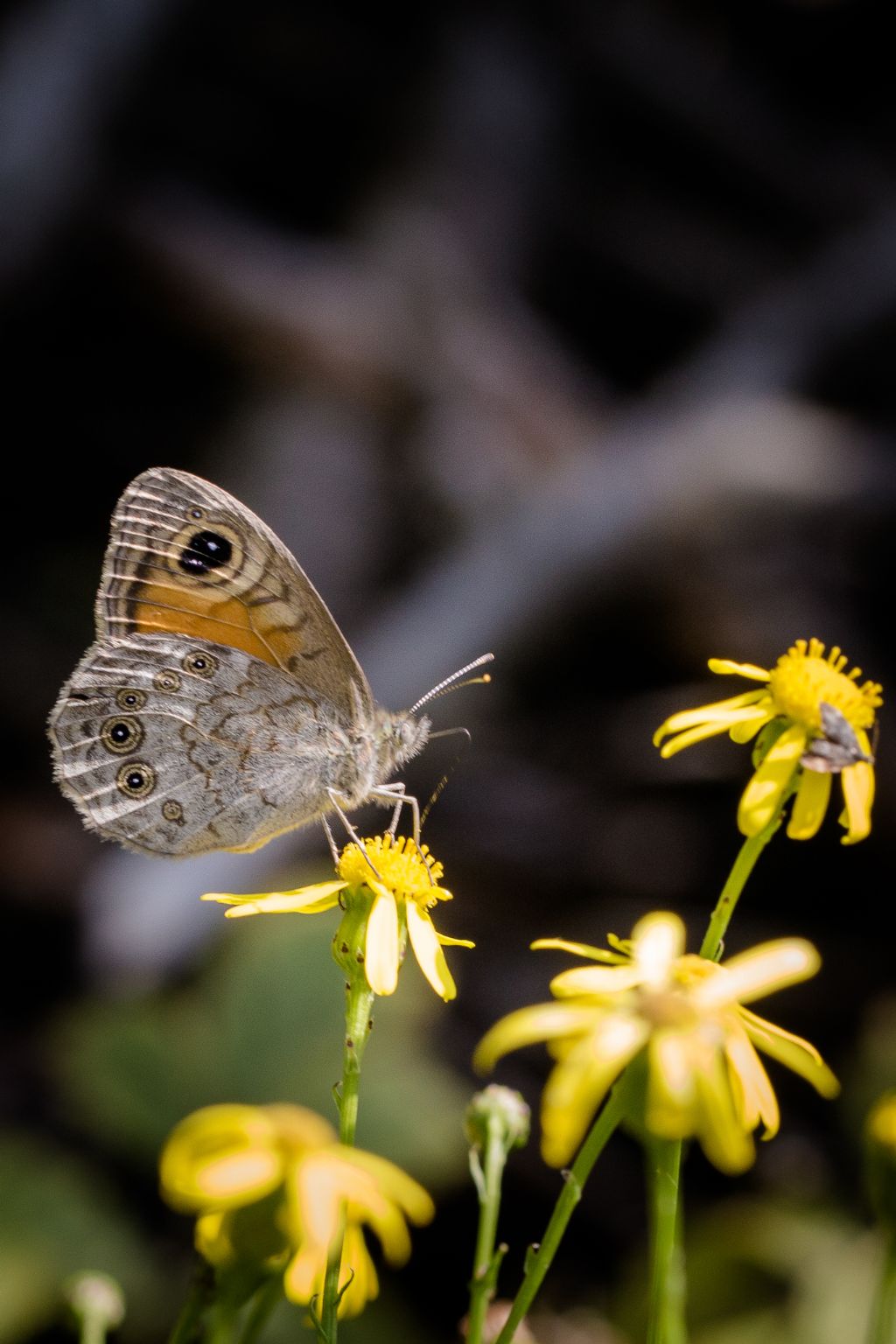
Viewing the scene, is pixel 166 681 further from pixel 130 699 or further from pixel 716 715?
pixel 716 715

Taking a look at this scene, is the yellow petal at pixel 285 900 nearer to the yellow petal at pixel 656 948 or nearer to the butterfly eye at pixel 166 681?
the yellow petal at pixel 656 948

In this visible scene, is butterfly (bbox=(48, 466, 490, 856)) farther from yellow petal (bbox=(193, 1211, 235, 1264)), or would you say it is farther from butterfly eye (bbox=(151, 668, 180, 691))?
yellow petal (bbox=(193, 1211, 235, 1264))

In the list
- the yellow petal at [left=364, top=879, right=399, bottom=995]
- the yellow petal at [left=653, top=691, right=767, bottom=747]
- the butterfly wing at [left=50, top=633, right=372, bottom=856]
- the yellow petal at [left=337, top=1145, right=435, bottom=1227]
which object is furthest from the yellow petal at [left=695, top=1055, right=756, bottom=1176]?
the butterfly wing at [left=50, top=633, right=372, bottom=856]

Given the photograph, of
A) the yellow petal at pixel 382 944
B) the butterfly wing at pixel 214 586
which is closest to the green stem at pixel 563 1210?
the yellow petal at pixel 382 944

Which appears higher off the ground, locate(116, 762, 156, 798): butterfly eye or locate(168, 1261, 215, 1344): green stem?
locate(168, 1261, 215, 1344): green stem

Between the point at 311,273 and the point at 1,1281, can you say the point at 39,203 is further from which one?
the point at 1,1281
